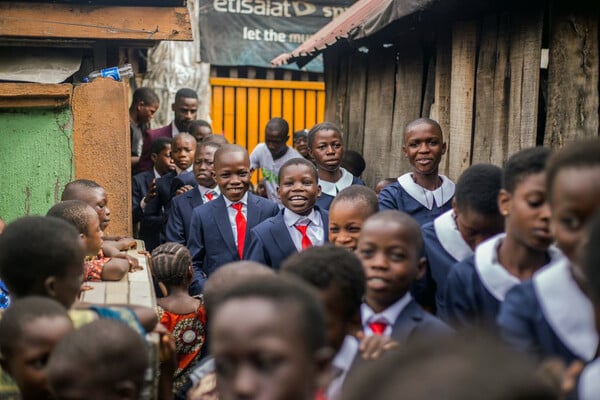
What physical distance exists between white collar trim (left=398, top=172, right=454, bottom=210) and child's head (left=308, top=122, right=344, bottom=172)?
1.20 m

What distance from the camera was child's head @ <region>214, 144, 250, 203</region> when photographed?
5.79 m

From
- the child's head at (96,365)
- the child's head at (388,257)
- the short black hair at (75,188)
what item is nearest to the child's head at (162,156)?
the short black hair at (75,188)

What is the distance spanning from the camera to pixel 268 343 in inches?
78.5

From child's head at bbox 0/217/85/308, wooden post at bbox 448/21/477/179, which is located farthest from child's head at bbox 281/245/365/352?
wooden post at bbox 448/21/477/179

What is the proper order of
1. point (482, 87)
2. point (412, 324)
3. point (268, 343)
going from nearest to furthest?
1. point (268, 343)
2. point (412, 324)
3. point (482, 87)

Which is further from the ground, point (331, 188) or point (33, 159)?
point (33, 159)

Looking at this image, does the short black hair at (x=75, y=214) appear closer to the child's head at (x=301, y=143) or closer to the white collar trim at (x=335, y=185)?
the white collar trim at (x=335, y=185)

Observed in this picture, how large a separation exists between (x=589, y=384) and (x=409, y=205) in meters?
3.04

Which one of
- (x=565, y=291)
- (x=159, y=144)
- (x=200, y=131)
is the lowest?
(x=565, y=291)

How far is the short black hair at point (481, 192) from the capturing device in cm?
382

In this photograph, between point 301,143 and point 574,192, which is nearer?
point 574,192

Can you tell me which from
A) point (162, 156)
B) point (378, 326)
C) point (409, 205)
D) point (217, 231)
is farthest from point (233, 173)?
point (378, 326)

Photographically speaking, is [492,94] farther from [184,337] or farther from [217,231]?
[184,337]

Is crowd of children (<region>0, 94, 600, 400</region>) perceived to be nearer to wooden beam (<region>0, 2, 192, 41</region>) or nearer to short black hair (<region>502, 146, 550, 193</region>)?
short black hair (<region>502, 146, 550, 193</region>)
